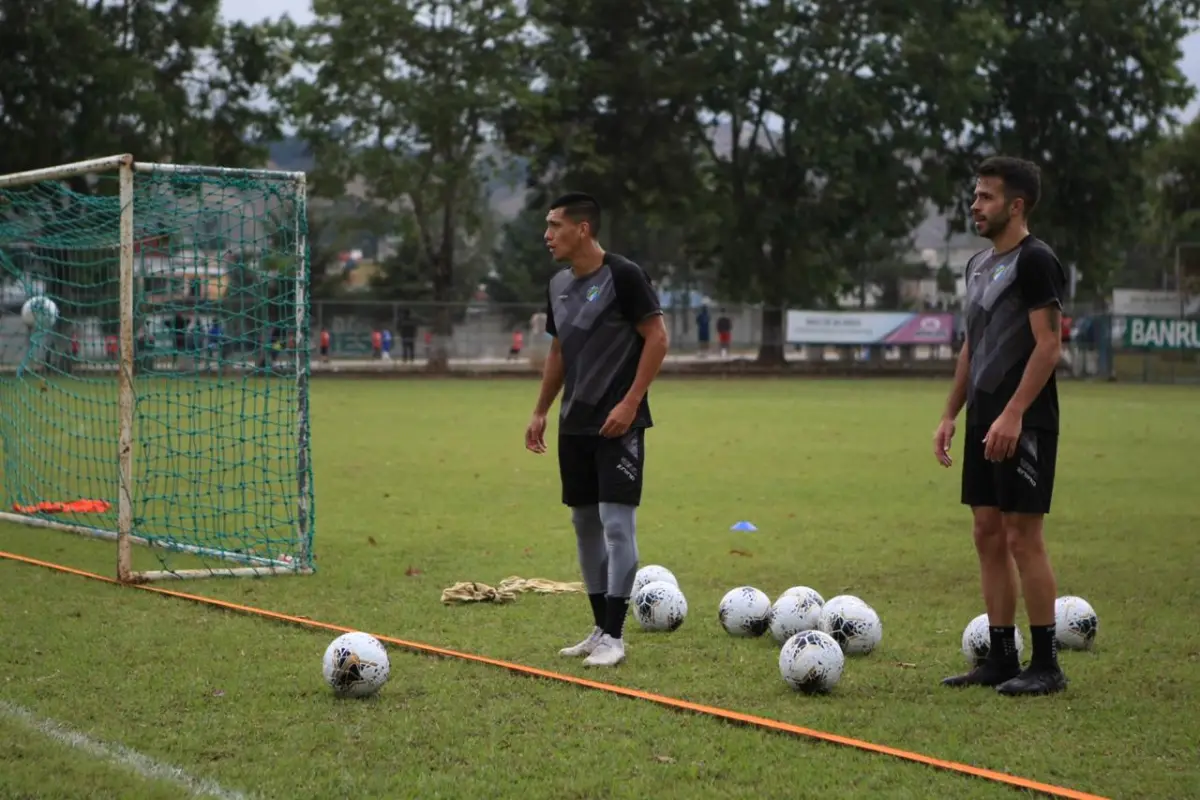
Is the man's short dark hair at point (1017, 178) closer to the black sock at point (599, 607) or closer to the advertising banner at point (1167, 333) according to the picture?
the black sock at point (599, 607)

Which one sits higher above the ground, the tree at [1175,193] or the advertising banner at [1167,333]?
the tree at [1175,193]

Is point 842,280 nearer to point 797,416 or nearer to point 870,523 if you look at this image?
point 797,416

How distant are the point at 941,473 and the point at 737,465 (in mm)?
2366

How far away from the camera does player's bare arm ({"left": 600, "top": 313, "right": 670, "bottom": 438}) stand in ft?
24.2

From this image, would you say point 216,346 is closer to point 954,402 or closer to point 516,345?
point 954,402

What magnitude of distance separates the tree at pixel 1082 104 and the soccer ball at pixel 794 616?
4432 centimetres

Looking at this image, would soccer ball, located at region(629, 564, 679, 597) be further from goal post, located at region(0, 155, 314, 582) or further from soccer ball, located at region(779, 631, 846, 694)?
goal post, located at region(0, 155, 314, 582)

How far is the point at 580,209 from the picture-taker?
24.9 feet

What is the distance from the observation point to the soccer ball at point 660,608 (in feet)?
27.1

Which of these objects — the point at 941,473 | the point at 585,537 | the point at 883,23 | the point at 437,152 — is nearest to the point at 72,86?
the point at 437,152

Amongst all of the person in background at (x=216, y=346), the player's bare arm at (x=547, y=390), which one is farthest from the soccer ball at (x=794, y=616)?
the person in background at (x=216, y=346)

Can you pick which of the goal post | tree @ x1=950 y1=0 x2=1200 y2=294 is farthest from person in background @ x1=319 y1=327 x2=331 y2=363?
the goal post

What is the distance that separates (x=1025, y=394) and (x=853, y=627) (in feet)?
5.29

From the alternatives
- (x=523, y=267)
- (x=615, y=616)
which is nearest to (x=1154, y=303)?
(x=615, y=616)
